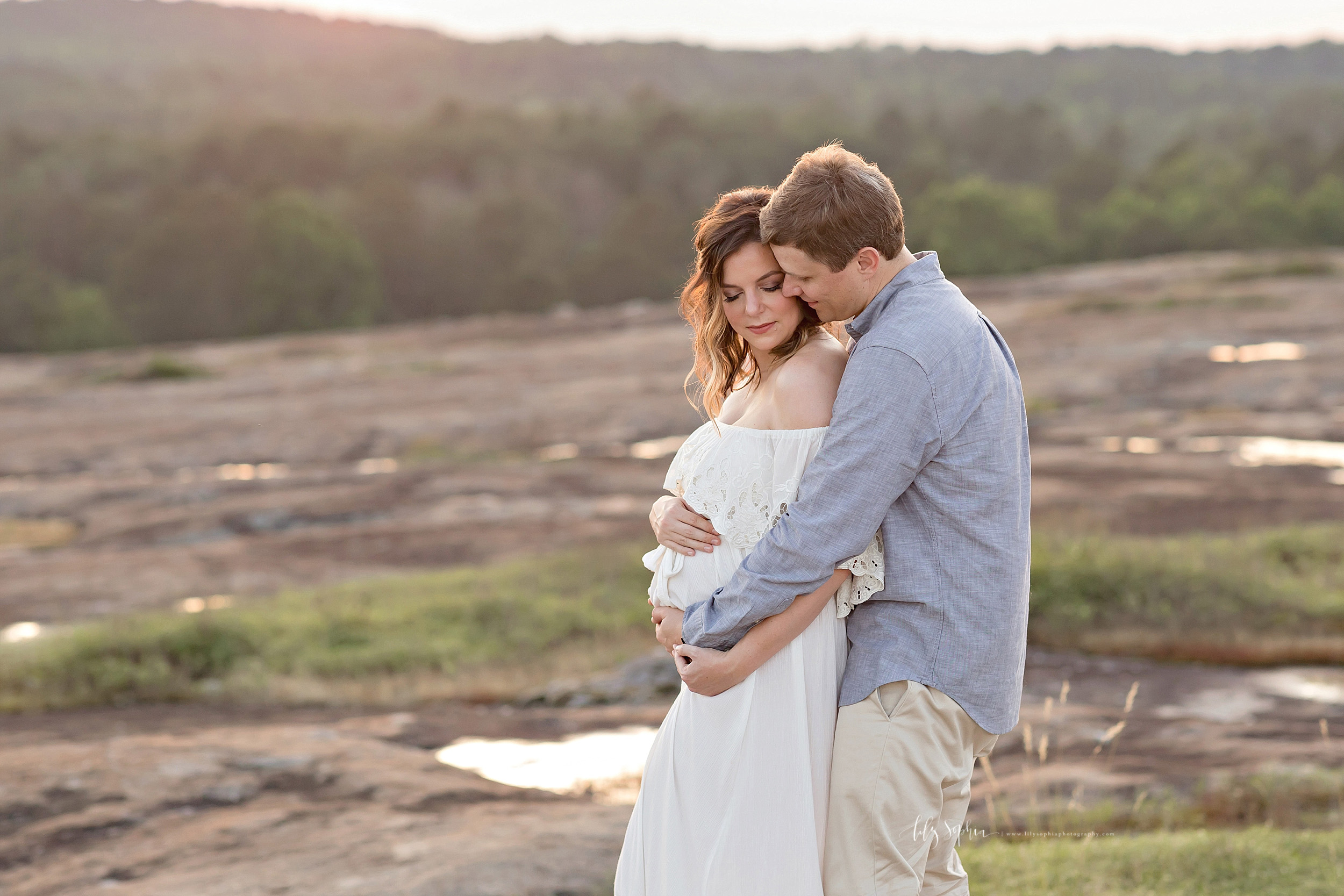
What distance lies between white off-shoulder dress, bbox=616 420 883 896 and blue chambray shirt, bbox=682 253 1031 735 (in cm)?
8

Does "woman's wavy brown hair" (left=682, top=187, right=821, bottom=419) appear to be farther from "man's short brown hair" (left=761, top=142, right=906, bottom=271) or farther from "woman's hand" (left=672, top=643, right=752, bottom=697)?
"woman's hand" (left=672, top=643, right=752, bottom=697)

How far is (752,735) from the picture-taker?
9.11 ft

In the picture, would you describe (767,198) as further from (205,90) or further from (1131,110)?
(1131,110)

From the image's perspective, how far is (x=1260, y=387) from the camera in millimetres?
20328

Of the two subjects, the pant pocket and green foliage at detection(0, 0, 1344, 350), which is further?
green foliage at detection(0, 0, 1344, 350)

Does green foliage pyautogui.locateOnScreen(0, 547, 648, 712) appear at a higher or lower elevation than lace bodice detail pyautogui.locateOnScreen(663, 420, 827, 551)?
lower

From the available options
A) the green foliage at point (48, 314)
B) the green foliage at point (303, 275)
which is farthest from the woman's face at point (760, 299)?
the green foliage at point (48, 314)

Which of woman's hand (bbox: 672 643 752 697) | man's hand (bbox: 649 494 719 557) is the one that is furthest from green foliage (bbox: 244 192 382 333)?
woman's hand (bbox: 672 643 752 697)

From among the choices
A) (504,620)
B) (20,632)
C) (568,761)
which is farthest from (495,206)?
(568,761)

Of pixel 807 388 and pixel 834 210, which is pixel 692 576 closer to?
pixel 807 388

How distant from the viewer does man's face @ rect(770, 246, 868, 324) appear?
8.92 feet

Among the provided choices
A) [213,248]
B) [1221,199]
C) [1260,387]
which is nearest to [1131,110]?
[1221,199]

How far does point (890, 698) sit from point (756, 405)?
2.50 ft

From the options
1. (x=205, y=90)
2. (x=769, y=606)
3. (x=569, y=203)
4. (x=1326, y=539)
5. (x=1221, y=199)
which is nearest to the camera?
(x=769, y=606)
